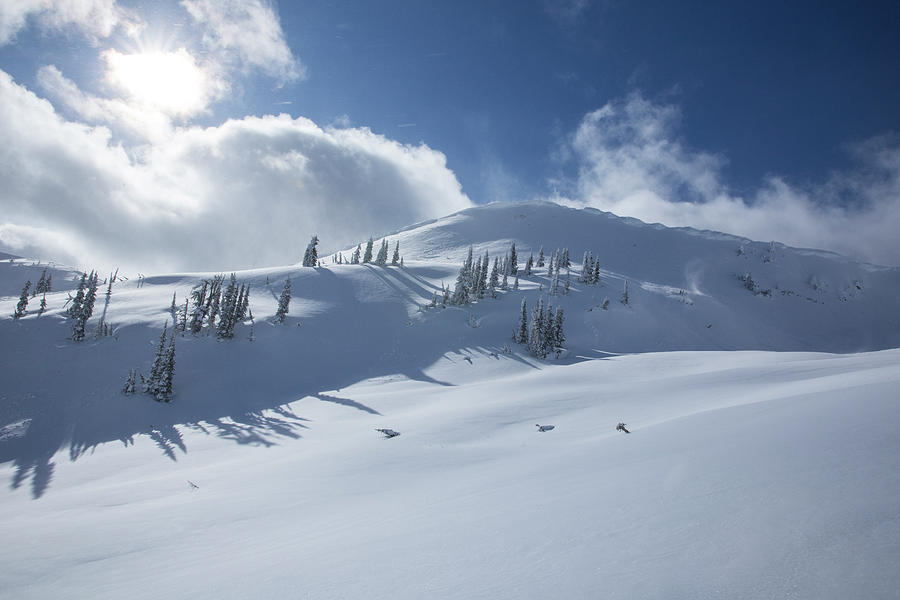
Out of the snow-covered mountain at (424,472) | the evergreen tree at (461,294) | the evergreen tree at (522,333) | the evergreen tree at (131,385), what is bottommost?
the evergreen tree at (131,385)

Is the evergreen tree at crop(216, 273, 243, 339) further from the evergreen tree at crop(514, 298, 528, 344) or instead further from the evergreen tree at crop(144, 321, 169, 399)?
the evergreen tree at crop(514, 298, 528, 344)

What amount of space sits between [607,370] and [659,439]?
27.4 m

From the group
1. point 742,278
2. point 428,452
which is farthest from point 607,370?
point 742,278

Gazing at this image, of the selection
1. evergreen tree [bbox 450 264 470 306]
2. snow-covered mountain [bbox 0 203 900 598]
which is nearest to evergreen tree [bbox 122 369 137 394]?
snow-covered mountain [bbox 0 203 900 598]

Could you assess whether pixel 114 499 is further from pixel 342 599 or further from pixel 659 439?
pixel 659 439

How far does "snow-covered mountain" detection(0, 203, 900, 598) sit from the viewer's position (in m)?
3.51

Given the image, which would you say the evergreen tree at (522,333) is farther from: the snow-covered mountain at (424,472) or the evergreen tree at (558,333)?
the snow-covered mountain at (424,472)

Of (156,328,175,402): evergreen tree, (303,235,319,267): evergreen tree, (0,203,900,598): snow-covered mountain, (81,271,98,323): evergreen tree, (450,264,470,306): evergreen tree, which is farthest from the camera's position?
(303,235,319,267): evergreen tree

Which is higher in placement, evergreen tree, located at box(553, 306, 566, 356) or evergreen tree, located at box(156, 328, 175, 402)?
evergreen tree, located at box(553, 306, 566, 356)

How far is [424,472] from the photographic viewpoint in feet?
36.2

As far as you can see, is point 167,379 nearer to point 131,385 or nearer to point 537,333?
point 131,385

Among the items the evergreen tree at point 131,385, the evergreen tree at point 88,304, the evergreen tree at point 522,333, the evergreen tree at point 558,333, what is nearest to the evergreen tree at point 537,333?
the evergreen tree at point 522,333

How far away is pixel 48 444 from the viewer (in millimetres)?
25234

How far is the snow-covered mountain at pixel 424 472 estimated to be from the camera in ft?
11.5
